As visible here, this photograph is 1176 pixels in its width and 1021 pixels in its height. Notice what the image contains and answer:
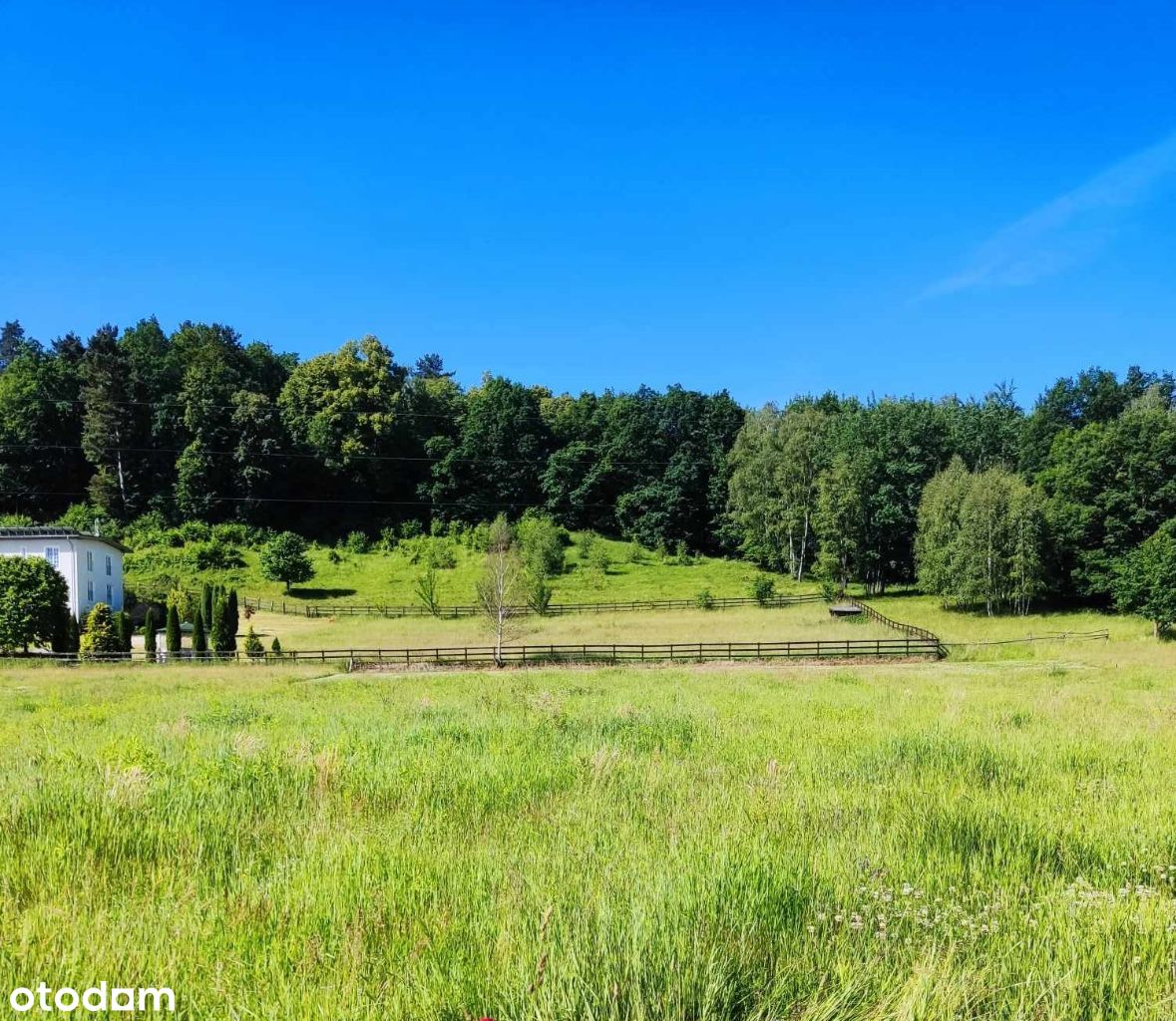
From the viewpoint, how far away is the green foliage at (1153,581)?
46.4m

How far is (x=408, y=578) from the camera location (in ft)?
222

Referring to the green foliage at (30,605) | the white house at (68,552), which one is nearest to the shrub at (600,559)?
the white house at (68,552)

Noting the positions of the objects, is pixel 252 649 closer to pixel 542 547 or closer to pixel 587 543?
pixel 542 547

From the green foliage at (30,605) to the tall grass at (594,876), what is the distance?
141 ft

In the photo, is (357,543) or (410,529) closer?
(357,543)

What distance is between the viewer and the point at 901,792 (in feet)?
20.5

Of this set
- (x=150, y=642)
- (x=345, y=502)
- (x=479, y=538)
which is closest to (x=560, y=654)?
(x=150, y=642)

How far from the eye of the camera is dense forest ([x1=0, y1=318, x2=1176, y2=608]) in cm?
6128

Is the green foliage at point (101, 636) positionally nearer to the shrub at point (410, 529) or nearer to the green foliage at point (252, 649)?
the green foliage at point (252, 649)

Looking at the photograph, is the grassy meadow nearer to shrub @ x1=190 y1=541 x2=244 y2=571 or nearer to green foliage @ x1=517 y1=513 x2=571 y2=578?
green foliage @ x1=517 y1=513 x2=571 y2=578

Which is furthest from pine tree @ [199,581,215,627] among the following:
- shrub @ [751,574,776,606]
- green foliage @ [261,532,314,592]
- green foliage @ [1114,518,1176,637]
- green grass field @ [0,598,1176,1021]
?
green foliage @ [1114,518,1176,637]

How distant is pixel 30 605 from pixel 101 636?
4501mm

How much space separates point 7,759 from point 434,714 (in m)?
5.75

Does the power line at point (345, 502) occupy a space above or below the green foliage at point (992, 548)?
above
